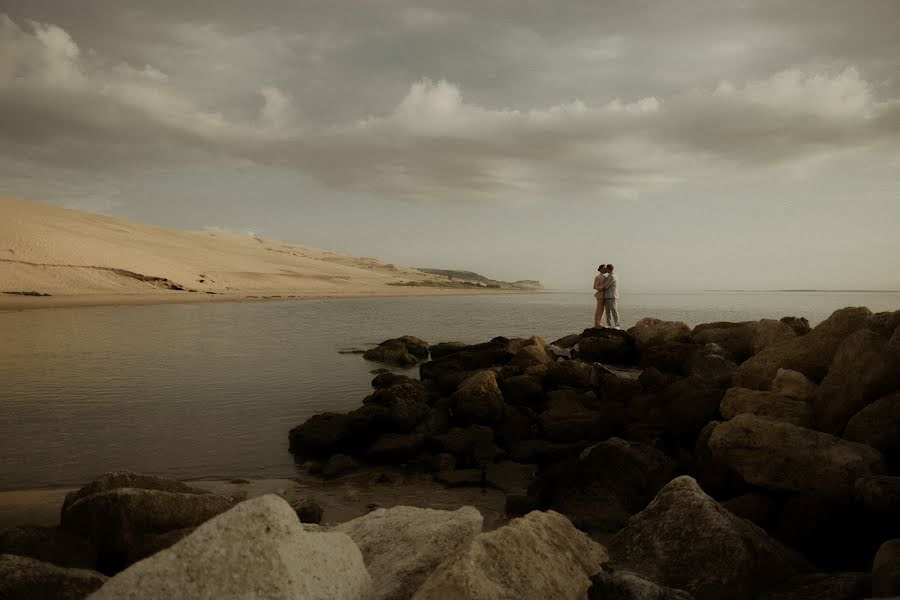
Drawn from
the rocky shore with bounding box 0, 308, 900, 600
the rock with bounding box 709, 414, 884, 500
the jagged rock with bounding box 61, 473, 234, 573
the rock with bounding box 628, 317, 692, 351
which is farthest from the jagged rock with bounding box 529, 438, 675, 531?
the rock with bounding box 628, 317, 692, 351

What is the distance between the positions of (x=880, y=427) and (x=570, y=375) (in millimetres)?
5357

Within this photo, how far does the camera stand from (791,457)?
4465 mm

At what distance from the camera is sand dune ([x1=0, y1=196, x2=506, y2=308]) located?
31189mm

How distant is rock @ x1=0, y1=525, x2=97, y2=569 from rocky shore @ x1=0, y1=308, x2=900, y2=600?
0.01 metres

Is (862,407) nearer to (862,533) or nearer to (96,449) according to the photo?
(862,533)

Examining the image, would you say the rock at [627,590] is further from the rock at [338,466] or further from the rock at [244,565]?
the rock at [338,466]

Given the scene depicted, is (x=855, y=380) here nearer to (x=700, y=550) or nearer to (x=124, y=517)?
(x=700, y=550)

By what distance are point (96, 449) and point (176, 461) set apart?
3.98 ft

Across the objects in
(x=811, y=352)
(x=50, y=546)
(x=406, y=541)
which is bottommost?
(x=50, y=546)

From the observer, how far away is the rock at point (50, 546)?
3518mm

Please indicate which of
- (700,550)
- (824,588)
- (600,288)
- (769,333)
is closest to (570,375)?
(769,333)

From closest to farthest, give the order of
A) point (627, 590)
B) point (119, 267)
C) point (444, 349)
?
point (627, 590), point (444, 349), point (119, 267)

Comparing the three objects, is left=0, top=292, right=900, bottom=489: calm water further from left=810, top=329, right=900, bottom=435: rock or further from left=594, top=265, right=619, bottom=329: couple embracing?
left=810, top=329, right=900, bottom=435: rock

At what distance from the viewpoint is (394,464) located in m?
7.23
